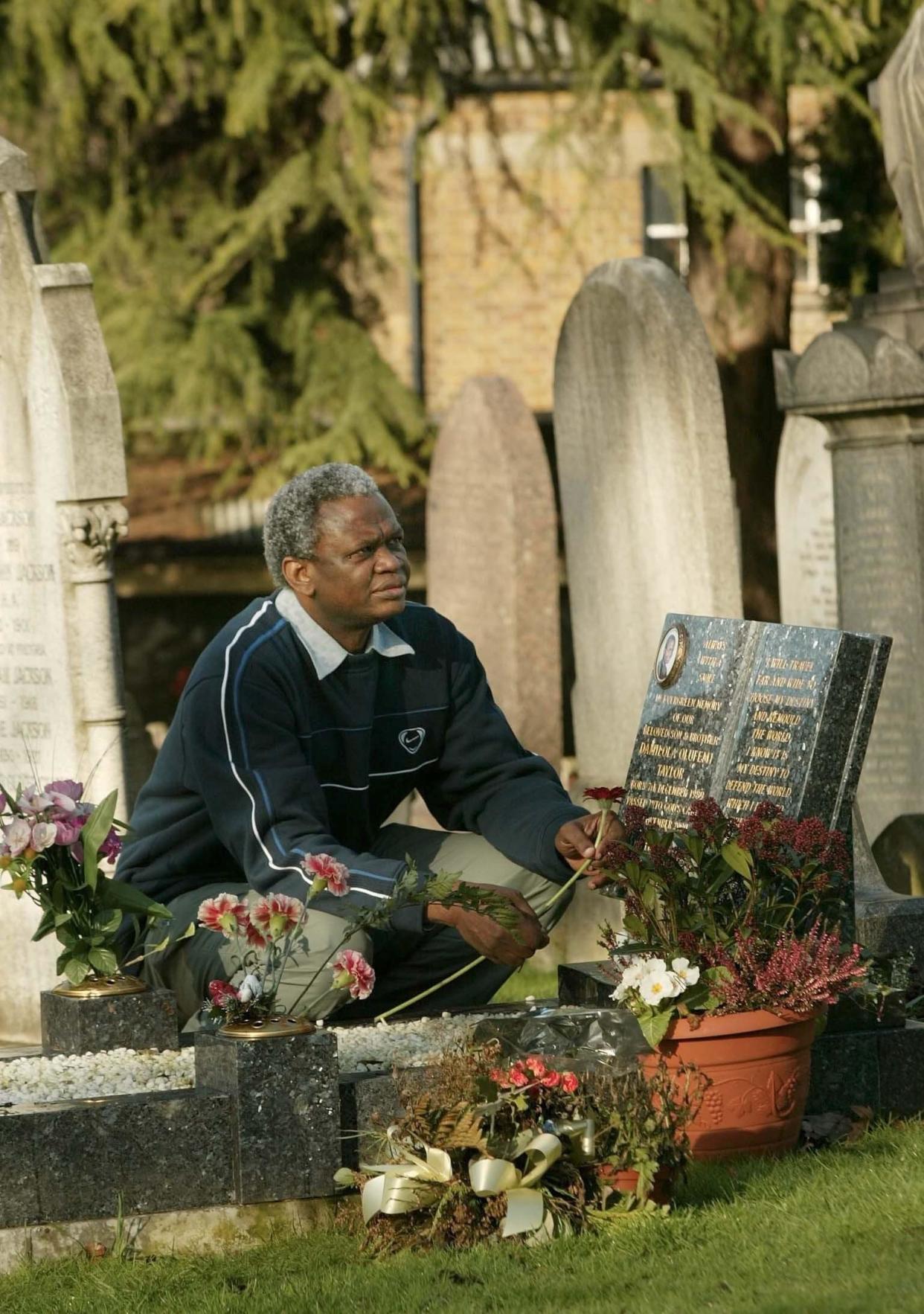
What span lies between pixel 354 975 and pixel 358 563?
4.05 ft

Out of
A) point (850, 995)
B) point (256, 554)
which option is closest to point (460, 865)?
point (850, 995)

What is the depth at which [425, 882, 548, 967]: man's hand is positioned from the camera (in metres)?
5.05

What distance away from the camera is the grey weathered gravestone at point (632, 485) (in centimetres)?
875

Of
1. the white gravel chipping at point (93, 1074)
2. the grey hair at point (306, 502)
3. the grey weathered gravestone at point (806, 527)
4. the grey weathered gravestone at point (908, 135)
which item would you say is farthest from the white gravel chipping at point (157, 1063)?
the grey weathered gravestone at point (806, 527)

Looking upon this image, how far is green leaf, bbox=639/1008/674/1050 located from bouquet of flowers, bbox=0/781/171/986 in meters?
1.22

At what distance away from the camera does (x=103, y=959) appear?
5.41 meters

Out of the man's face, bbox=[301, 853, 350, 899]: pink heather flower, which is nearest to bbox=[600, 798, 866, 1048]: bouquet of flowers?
bbox=[301, 853, 350, 899]: pink heather flower

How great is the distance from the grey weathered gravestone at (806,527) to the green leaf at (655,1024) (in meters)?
6.64

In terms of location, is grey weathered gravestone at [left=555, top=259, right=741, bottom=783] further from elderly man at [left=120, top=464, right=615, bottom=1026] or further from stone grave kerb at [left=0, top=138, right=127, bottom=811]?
elderly man at [left=120, top=464, right=615, bottom=1026]

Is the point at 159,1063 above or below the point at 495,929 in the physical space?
below

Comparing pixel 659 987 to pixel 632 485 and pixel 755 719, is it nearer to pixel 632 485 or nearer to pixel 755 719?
pixel 755 719

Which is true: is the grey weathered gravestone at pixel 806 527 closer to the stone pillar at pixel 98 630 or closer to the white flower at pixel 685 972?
the stone pillar at pixel 98 630

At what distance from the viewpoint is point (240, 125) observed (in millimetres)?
13820

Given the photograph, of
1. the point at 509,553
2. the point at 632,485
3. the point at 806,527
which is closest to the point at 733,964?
the point at 632,485
